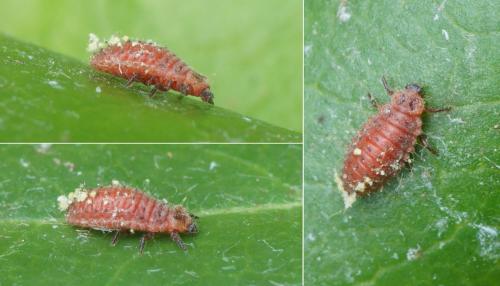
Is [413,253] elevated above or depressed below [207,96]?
below

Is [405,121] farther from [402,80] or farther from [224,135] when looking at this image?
[224,135]

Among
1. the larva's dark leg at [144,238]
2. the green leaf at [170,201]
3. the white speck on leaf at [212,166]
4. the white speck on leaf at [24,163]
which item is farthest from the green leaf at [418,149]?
the white speck on leaf at [24,163]

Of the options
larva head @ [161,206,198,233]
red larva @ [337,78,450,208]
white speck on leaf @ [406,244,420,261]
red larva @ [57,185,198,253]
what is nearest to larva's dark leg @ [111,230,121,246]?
red larva @ [57,185,198,253]

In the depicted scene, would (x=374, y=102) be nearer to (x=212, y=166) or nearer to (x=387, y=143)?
(x=387, y=143)

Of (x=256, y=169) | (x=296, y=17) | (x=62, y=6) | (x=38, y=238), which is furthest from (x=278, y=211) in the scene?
(x=62, y=6)

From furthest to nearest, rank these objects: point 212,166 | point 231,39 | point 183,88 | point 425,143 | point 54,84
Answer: point 231,39
point 183,88
point 212,166
point 425,143
point 54,84

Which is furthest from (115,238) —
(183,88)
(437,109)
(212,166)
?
(437,109)
